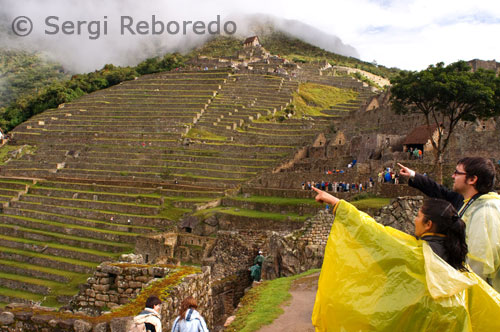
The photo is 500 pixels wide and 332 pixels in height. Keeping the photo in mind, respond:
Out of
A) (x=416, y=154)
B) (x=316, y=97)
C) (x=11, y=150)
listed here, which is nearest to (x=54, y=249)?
(x=416, y=154)

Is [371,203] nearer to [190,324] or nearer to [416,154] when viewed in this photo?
[416,154]

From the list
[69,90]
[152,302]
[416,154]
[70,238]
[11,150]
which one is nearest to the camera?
[152,302]

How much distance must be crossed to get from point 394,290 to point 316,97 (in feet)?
171

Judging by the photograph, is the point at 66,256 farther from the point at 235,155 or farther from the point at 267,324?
the point at 267,324

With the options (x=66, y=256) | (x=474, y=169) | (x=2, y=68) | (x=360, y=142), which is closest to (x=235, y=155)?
(x=360, y=142)

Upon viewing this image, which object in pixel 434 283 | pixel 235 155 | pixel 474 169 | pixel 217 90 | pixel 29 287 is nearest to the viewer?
pixel 434 283

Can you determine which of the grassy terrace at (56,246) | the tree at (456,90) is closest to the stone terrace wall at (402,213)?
the tree at (456,90)

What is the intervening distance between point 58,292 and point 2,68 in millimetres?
89002

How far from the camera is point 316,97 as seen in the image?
178ft

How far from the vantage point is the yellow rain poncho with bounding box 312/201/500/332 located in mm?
3293

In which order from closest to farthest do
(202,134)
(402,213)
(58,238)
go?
(402,213) < (58,238) < (202,134)

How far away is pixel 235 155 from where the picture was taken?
118ft

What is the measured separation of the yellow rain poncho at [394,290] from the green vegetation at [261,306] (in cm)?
400

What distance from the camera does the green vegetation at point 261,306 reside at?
7557 millimetres
